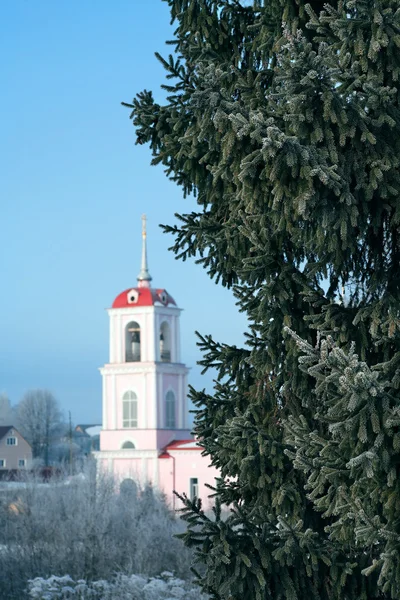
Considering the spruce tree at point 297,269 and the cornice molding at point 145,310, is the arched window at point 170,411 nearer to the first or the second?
the cornice molding at point 145,310

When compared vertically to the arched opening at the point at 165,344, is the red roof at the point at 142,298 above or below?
above

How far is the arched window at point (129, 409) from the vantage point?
4000cm

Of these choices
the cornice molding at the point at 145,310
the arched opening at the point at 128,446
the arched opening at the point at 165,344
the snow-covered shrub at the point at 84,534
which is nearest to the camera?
the snow-covered shrub at the point at 84,534

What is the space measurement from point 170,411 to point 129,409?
5.74ft

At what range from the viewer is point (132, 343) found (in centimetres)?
4025

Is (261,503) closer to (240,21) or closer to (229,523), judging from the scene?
(229,523)

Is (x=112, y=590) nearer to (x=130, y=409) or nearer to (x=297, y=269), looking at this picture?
(x=297, y=269)

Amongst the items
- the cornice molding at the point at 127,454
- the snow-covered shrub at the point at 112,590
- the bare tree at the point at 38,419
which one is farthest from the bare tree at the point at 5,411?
the snow-covered shrub at the point at 112,590

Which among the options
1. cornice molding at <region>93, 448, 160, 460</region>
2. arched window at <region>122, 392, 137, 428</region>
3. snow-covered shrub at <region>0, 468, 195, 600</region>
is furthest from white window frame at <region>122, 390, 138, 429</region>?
snow-covered shrub at <region>0, 468, 195, 600</region>

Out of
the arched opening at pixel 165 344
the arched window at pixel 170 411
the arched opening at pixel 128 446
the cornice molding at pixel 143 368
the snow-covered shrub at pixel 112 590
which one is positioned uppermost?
the arched opening at pixel 165 344

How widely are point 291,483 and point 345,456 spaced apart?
3.10 ft

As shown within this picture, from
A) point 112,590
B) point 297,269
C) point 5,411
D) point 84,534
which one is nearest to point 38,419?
point 5,411

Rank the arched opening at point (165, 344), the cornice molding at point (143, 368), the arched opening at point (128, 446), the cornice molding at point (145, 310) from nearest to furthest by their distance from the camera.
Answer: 1. the cornice molding at point (145, 310)
2. the cornice molding at point (143, 368)
3. the arched opening at point (165, 344)
4. the arched opening at point (128, 446)

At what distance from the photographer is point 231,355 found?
222 inches
